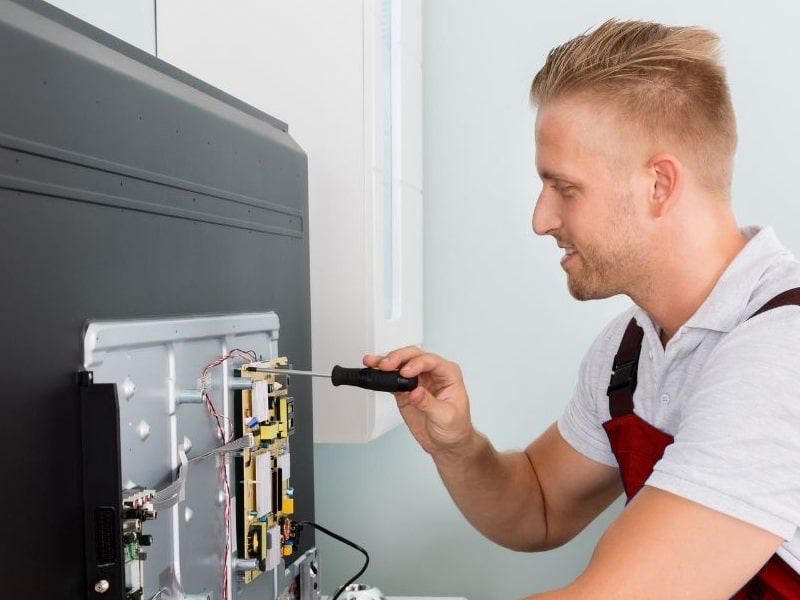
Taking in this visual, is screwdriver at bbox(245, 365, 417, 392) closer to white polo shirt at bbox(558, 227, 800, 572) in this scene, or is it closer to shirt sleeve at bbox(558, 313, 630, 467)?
white polo shirt at bbox(558, 227, 800, 572)

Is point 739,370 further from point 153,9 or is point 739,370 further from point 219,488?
point 153,9

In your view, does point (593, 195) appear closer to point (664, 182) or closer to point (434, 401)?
point (664, 182)

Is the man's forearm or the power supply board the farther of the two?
the man's forearm

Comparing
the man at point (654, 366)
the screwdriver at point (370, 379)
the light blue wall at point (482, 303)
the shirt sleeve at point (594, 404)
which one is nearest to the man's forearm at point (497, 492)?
the man at point (654, 366)

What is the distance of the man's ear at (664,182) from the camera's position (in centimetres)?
113

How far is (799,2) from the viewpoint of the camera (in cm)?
190

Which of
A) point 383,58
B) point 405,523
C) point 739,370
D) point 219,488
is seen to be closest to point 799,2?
point 383,58

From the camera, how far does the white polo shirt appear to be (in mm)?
900

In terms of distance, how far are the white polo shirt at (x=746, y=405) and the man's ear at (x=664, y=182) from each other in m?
0.11

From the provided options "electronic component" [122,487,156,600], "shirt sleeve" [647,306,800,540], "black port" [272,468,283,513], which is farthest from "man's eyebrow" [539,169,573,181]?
"electronic component" [122,487,156,600]

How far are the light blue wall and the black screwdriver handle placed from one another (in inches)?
36.9

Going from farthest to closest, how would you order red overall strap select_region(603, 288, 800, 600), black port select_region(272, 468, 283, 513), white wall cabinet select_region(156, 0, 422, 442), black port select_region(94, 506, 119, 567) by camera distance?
white wall cabinet select_region(156, 0, 422, 442)
red overall strap select_region(603, 288, 800, 600)
black port select_region(272, 468, 283, 513)
black port select_region(94, 506, 119, 567)

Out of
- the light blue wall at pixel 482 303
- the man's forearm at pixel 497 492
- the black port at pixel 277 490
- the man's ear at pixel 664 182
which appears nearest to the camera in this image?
the black port at pixel 277 490

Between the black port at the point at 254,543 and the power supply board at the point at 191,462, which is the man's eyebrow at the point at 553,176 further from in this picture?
the black port at the point at 254,543
